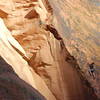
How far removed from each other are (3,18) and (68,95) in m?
3.08

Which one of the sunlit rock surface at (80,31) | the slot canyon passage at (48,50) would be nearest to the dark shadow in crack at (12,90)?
the slot canyon passage at (48,50)

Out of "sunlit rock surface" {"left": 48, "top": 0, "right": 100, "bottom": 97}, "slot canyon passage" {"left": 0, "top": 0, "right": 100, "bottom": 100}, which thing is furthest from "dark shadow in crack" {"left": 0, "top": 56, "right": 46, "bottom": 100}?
"sunlit rock surface" {"left": 48, "top": 0, "right": 100, "bottom": 97}

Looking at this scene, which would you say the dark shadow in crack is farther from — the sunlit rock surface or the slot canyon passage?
the sunlit rock surface

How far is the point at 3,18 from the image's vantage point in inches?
310

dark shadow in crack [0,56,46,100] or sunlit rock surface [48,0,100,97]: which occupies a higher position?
dark shadow in crack [0,56,46,100]

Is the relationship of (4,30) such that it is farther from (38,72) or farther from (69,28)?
(69,28)

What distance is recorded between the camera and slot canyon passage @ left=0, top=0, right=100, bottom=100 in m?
7.38

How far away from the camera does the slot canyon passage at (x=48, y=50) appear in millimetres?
7375

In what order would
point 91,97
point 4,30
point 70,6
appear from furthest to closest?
point 70,6, point 91,97, point 4,30

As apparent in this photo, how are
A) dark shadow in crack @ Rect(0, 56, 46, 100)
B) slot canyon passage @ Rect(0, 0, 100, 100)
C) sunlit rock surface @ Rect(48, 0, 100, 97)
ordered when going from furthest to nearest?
sunlit rock surface @ Rect(48, 0, 100, 97) → slot canyon passage @ Rect(0, 0, 100, 100) → dark shadow in crack @ Rect(0, 56, 46, 100)

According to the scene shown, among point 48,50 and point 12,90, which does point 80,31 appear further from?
point 12,90

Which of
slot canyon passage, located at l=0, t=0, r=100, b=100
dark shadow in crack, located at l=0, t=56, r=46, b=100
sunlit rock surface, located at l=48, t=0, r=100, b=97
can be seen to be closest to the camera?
dark shadow in crack, located at l=0, t=56, r=46, b=100

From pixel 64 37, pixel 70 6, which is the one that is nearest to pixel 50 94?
pixel 64 37

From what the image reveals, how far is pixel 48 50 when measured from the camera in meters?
7.82
